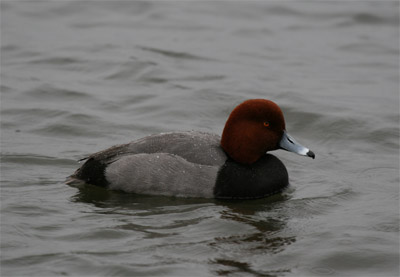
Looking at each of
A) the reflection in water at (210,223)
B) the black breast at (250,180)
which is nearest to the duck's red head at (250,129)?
the black breast at (250,180)

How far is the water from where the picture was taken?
7262mm

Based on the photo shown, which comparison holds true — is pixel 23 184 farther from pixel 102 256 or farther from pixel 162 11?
pixel 162 11

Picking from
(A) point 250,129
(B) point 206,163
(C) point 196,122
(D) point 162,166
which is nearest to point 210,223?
(B) point 206,163

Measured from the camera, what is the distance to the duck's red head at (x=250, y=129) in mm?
8680

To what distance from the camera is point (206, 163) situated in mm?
8508

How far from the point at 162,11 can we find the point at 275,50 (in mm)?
3636

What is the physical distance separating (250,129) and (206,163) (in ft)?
2.14

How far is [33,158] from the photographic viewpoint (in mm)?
9812

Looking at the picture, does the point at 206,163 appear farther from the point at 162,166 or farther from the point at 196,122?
the point at 196,122

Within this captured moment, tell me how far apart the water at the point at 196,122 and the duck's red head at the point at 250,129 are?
57 centimetres

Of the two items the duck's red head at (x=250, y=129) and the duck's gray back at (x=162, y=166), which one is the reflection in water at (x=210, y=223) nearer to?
the duck's gray back at (x=162, y=166)

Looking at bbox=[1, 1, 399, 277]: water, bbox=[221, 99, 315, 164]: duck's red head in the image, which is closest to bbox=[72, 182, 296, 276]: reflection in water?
bbox=[1, 1, 399, 277]: water

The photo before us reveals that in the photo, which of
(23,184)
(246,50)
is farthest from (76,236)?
(246,50)

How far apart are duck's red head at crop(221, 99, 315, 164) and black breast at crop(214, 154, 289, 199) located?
0.43 ft
